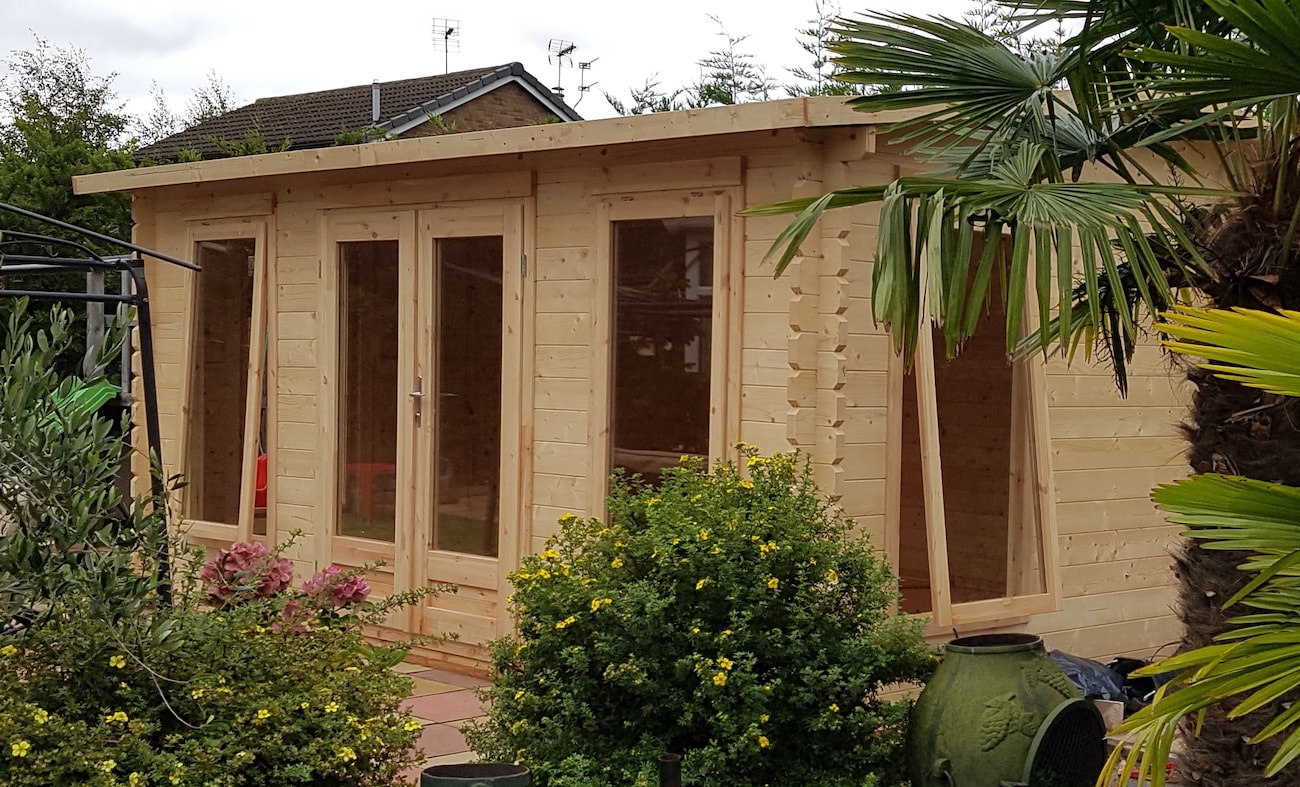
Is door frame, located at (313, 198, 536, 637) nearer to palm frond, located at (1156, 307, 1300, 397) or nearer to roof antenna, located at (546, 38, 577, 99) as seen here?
palm frond, located at (1156, 307, 1300, 397)

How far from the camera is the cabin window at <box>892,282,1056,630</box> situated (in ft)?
20.0

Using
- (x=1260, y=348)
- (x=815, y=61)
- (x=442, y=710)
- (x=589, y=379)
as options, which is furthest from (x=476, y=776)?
(x=815, y=61)

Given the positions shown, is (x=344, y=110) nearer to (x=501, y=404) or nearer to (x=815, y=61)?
(x=815, y=61)

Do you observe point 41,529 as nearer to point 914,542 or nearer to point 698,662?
point 698,662

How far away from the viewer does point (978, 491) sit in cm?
721

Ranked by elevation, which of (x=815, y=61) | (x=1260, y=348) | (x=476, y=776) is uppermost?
(x=815, y=61)

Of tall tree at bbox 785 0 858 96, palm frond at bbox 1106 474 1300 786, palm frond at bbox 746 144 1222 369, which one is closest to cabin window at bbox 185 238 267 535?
palm frond at bbox 746 144 1222 369

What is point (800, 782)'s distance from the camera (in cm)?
466

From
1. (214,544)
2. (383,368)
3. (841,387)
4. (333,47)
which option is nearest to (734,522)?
(841,387)

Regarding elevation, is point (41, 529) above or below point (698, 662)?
above

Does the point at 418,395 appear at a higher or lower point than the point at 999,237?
lower

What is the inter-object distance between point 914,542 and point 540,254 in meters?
2.48

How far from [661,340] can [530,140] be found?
3.66ft

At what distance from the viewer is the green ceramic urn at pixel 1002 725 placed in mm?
4461
